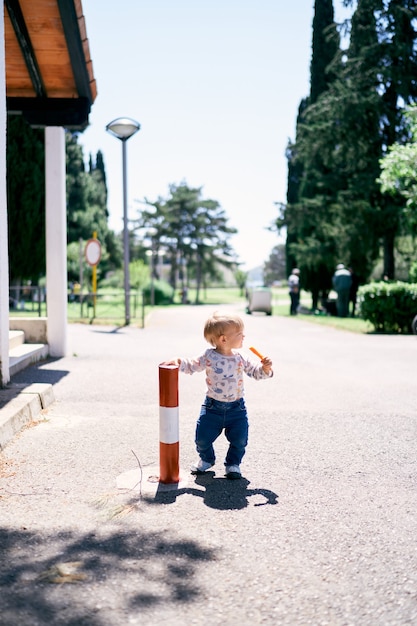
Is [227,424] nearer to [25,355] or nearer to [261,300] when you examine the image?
[25,355]

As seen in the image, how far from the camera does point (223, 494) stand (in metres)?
3.99

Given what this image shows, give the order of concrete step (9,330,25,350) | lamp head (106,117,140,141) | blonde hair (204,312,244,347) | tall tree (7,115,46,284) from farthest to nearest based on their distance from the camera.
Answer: tall tree (7,115,46,284) < lamp head (106,117,140,141) < concrete step (9,330,25,350) < blonde hair (204,312,244,347)

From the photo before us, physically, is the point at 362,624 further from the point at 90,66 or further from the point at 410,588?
the point at 90,66

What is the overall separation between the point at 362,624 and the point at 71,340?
11.1 meters

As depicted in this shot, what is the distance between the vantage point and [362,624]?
8.03 feet

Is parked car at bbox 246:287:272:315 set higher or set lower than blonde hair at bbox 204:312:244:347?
lower

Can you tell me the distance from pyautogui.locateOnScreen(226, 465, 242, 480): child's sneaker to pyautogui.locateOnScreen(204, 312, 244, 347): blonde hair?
2.91ft

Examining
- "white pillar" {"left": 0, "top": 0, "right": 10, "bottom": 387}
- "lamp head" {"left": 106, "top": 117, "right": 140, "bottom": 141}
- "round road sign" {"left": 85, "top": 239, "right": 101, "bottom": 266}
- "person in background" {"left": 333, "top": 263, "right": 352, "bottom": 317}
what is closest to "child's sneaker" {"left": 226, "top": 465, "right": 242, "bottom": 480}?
"white pillar" {"left": 0, "top": 0, "right": 10, "bottom": 387}

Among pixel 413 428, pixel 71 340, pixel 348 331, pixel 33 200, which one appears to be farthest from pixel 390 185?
pixel 33 200

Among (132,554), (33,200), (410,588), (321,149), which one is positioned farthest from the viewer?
(321,149)

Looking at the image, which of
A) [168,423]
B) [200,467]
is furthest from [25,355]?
[168,423]

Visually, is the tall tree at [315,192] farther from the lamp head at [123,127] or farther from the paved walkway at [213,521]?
the paved walkway at [213,521]

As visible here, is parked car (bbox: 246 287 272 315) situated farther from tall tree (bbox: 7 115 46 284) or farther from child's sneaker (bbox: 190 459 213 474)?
child's sneaker (bbox: 190 459 213 474)

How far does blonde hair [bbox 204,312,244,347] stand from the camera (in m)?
4.19
